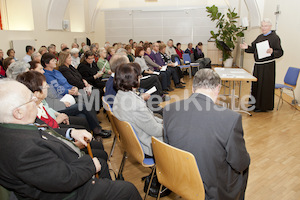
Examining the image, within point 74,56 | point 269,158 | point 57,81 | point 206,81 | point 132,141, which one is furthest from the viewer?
point 74,56

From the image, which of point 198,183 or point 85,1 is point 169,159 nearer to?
point 198,183

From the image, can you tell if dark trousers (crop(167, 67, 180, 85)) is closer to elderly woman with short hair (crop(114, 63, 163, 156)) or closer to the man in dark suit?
elderly woman with short hair (crop(114, 63, 163, 156))

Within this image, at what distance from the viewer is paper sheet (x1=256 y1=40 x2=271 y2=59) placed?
454 cm

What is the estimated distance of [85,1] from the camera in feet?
39.5

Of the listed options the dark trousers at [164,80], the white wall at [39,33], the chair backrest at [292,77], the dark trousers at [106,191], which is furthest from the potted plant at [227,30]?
the dark trousers at [106,191]

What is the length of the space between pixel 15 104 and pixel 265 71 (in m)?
4.55

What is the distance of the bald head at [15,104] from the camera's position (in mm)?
1346

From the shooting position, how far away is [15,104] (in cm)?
137

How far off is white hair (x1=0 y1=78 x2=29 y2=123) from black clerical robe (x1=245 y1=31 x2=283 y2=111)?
4487mm

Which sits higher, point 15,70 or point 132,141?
point 15,70

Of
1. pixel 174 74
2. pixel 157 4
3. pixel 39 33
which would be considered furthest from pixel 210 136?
pixel 157 4

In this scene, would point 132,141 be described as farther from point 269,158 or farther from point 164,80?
point 164,80

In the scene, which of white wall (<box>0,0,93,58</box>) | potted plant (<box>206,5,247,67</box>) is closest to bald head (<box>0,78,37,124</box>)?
white wall (<box>0,0,93,58</box>)

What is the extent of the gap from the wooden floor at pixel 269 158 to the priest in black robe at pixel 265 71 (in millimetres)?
252
